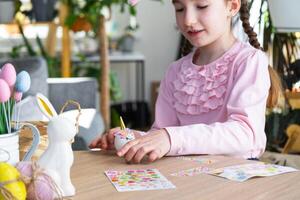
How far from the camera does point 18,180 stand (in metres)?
0.72

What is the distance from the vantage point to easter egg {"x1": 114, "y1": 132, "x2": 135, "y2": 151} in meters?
1.08

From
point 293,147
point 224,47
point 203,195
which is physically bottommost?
point 293,147

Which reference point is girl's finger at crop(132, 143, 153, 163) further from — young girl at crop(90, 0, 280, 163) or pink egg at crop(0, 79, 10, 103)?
pink egg at crop(0, 79, 10, 103)

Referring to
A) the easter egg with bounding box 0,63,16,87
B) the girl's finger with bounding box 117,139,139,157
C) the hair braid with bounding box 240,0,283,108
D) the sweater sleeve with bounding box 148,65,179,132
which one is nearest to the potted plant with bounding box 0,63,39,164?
the easter egg with bounding box 0,63,16,87

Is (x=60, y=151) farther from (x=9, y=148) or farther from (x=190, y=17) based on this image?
(x=190, y=17)

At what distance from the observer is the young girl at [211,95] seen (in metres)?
1.07

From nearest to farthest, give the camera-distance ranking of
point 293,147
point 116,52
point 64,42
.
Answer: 1. point 293,147
2. point 64,42
3. point 116,52

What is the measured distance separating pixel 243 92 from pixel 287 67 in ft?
2.91

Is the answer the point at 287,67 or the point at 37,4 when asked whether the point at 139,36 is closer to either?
the point at 37,4

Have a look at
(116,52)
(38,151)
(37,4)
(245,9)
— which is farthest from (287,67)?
(116,52)

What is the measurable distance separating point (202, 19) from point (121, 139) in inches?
15.1

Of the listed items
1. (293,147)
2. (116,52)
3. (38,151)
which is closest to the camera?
(38,151)

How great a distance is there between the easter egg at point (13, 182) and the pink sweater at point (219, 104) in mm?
405

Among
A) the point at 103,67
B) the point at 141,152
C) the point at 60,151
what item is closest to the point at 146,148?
the point at 141,152
